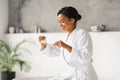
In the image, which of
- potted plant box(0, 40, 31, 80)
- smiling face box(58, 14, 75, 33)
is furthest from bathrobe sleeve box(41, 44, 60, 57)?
potted plant box(0, 40, 31, 80)

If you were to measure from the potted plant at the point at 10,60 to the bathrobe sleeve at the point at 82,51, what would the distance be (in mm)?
2113

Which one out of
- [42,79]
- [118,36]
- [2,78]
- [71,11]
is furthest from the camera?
[2,78]

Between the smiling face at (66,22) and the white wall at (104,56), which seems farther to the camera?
the white wall at (104,56)

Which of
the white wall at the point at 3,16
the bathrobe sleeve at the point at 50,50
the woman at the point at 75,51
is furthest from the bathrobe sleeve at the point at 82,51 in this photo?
the white wall at the point at 3,16

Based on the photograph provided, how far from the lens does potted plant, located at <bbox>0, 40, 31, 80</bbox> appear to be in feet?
13.7

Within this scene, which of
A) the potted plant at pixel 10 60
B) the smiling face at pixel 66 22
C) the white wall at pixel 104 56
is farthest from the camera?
the potted plant at pixel 10 60

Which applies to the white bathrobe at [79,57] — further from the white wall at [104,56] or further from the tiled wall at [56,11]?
the tiled wall at [56,11]

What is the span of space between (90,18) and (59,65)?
0.86 meters

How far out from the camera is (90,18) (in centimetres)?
393

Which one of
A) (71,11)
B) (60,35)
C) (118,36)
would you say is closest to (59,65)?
(60,35)

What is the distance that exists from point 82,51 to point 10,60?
2.31 meters

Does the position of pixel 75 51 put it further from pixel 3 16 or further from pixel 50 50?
pixel 3 16

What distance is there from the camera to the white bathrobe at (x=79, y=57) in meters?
2.15

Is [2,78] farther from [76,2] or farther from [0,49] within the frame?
[76,2]
